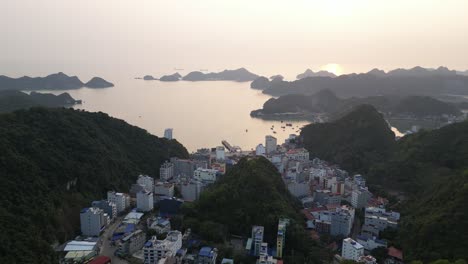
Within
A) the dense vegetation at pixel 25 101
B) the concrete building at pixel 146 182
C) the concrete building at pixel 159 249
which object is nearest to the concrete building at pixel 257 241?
the concrete building at pixel 159 249

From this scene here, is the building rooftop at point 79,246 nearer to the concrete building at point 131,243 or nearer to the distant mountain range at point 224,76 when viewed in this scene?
the concrete building at point 131,243

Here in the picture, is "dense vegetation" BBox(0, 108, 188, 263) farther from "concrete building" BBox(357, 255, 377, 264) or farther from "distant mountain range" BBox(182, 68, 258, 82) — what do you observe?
"distant mountain range" BBox(182, 68, 258, 82)

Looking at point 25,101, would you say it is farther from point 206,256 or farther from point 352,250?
point 352,250

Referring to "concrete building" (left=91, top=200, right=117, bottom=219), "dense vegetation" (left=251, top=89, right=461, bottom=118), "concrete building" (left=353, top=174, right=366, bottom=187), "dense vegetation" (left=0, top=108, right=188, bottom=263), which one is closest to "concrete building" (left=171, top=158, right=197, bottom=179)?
"dense vegetation" (left=0, top=108, right=188, bottom=263)

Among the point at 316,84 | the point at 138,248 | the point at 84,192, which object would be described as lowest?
the point at 138,248

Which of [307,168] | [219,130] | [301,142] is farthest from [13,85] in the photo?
[307,168]

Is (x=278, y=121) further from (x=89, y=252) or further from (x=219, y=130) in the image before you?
(x=89, y=252)
